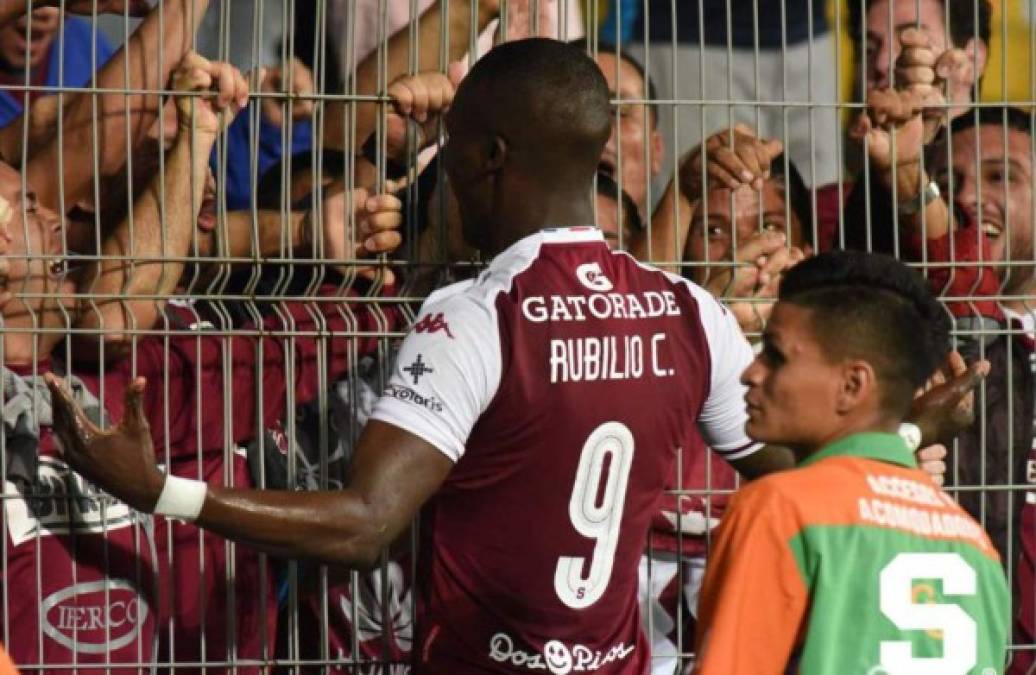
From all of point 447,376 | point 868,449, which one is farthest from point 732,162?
point 868,449

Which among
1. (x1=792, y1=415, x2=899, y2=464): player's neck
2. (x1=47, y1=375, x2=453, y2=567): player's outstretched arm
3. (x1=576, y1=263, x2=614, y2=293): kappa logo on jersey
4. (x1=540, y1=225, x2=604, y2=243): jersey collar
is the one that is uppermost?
(x1=540, y1=225, x2=604, y2=243): jersey collar

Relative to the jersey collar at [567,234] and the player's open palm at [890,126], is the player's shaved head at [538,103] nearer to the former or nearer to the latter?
the jersey collar at [567,234]

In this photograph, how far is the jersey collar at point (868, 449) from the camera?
11.4 feet

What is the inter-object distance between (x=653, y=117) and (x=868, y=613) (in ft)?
9.52

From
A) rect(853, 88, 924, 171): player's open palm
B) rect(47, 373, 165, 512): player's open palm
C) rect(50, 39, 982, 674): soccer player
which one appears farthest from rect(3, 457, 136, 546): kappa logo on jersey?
rect(853, 88, 924, 171): player's open palm

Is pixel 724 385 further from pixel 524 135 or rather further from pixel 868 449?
pixel 868 449

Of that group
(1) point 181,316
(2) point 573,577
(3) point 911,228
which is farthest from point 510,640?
(3) point 911,228

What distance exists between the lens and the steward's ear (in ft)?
14.0

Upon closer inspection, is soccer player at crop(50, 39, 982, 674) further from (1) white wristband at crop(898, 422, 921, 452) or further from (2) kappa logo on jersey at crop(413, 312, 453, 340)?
(1) white wristband at crop(898, 422, 921, 452)

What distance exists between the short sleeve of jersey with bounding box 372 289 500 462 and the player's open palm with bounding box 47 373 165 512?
51 cm

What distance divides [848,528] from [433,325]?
1.13m

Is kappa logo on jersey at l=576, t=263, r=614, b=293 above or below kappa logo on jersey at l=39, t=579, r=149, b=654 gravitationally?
above

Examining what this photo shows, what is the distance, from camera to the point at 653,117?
236 inches

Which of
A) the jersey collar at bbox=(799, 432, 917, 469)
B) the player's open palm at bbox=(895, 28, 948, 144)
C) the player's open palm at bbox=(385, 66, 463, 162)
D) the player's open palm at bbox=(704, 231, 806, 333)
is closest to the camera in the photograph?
the jersey collar at bbox=(799, 432, 917, 469)
